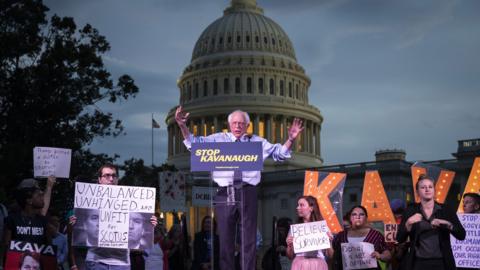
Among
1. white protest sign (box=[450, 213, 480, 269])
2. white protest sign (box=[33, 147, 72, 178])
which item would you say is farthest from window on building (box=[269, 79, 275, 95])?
white protest sign (box=[450, 213, 480, 269])

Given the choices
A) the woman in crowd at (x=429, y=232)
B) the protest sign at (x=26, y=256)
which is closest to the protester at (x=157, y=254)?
the protest sign at (x=26, y=256)

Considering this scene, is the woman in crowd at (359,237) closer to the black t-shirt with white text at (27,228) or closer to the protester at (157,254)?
the black t-shirt with white text at (27,228)

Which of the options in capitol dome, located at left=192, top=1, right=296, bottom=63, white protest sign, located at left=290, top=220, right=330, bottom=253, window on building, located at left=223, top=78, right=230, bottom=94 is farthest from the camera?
capitol dome, located at left=192, top=1, right=296, bottom=63

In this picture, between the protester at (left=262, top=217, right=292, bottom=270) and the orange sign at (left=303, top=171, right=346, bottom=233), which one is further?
the orange sign at (left=303, top=171, right=346, bottom=233)

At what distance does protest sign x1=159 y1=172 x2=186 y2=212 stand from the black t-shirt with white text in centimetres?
1371

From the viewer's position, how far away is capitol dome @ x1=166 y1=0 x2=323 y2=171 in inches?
3974

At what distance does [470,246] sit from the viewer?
1004 cm

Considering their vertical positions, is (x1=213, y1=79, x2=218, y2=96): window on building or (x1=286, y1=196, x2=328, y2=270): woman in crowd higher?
(x1=213, y1=79, x2=218, y2=96): window on building

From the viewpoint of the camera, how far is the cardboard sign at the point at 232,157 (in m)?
9.38

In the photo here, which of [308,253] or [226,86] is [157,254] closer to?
[308,253]

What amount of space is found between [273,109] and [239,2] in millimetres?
18684

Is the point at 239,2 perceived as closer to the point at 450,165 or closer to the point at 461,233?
the point at 450,165

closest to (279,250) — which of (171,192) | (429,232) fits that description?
(429,232)

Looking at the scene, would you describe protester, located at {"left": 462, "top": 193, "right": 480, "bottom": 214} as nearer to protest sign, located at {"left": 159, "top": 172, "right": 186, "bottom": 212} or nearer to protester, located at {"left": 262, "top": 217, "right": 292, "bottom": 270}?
protester, located at {"left": 262, "top": 217, "right": 292, "bottom": 270}
